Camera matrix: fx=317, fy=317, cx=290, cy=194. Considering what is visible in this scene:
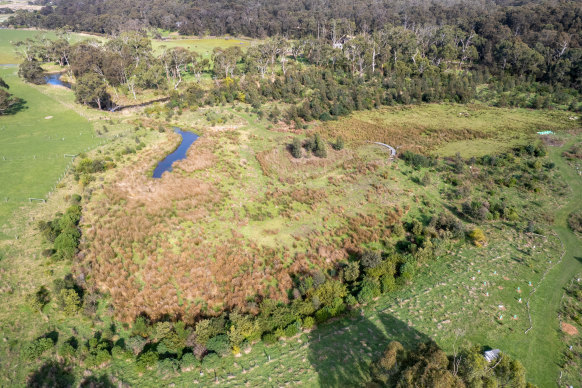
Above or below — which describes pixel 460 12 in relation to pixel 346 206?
above

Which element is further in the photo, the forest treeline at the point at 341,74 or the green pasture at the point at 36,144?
the forest treeline at the point at 341,74

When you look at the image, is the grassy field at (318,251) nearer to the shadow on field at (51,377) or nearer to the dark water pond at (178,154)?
the dark water pond at (178,154)

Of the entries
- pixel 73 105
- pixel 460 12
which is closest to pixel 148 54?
pixel 73 105

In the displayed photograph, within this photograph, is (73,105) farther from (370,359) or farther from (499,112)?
(499,112)

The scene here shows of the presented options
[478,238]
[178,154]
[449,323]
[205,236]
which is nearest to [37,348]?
[205,236]

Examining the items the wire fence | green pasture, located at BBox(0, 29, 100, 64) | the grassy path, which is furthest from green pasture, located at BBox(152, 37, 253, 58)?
the grassy path

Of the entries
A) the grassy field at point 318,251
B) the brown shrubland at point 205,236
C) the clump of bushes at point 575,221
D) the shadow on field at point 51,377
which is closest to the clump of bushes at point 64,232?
the brown shrubland at point 205,236

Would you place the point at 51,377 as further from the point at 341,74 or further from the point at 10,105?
the point at 341,74
